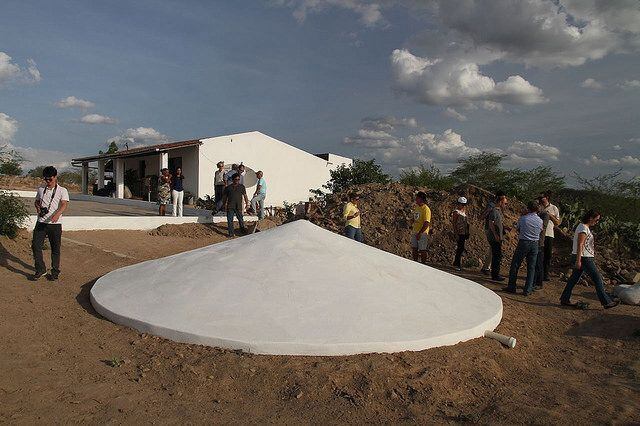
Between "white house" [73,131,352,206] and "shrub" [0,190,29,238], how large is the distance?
1070 centimetres

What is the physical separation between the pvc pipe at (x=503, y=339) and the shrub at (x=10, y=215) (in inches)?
308

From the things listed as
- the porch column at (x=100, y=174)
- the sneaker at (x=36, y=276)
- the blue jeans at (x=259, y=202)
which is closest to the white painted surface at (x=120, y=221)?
the blue jeans at (x=259, y=202)

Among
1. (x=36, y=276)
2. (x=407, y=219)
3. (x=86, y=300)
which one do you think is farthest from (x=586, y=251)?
(x=36, y=276)

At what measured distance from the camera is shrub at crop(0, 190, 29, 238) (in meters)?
8.03

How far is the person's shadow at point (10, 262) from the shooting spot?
21.9 feet

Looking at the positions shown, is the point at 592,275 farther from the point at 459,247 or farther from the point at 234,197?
the point at 234,197

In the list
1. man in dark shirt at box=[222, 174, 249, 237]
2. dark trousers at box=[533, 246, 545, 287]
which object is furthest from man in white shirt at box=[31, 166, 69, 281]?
dark trousers at box=[533, 246, 545, 287]

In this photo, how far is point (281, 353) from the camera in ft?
13.8

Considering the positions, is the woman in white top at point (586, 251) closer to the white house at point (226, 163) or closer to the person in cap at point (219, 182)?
the person in cap at point (219, 182)

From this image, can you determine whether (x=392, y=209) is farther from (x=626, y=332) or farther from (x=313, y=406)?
(x=313, y=406)

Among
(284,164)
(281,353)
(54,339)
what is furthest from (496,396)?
(284,164)

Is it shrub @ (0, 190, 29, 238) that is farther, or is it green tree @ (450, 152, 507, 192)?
green tree @ (450, 152, 507, 192)

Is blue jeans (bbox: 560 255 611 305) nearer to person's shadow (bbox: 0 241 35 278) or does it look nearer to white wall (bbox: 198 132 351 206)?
person's shadow (bbox: 0 241 35 278)

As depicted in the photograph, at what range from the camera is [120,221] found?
11.5 m
